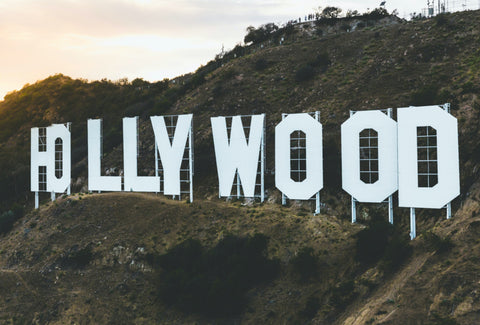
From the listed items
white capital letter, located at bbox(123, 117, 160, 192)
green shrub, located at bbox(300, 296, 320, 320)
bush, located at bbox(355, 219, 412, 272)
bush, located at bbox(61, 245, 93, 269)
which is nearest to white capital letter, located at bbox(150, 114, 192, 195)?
white capital letter, located at bbox(123, 117, 160, 192)

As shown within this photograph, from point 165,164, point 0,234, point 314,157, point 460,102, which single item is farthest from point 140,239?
point 460,102

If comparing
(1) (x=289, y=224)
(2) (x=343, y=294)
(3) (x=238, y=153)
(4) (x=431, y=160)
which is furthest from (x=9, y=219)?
(4) (x=431, y=160)

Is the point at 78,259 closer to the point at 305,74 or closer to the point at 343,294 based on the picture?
the point at 343,294

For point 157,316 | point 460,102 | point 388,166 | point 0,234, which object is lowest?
point 157,316

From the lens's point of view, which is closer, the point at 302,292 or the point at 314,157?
the point at 302,292

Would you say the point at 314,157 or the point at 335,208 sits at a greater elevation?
the point at 314,157

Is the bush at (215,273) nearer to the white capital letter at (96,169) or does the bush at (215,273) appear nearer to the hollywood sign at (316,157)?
the hollywood sign at (316,157)

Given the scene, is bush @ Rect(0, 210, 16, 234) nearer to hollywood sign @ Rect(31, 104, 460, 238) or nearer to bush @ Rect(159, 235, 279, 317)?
hollywood sign @ Rect(31, 104, 460, 238)

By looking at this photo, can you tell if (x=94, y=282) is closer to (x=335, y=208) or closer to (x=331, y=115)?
(x=335, y=208)
